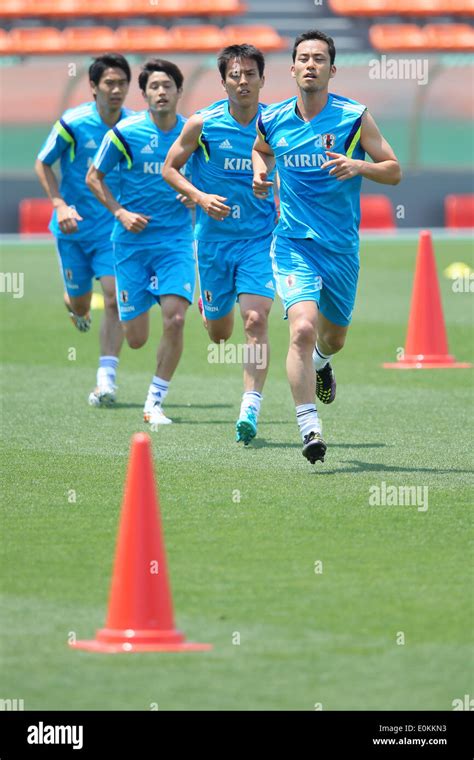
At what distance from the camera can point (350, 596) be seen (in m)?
6.58

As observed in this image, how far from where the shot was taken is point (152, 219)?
11.9m

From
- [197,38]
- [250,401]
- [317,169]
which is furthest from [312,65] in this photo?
[197,38]

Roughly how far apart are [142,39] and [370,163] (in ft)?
93.8

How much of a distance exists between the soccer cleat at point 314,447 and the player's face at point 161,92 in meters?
3.50

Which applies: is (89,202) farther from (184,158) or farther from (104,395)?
(184,158)

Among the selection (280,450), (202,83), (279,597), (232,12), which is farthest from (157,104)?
(232,12)

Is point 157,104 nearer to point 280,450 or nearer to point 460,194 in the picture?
point 280,450

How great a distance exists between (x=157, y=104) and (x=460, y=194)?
825 inches

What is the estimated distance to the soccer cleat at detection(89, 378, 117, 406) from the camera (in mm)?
12414

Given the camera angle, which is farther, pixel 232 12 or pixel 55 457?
pixel 232 12

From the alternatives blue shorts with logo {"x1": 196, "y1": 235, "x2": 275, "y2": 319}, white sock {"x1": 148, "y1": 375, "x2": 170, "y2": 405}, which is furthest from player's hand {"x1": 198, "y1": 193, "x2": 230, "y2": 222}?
white sock {"x1": 148, "y1": 375, "x2": 170, "y2": 405}

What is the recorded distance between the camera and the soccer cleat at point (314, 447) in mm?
9102

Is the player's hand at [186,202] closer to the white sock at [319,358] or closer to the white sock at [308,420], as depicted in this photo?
the white sock at [319,358]
